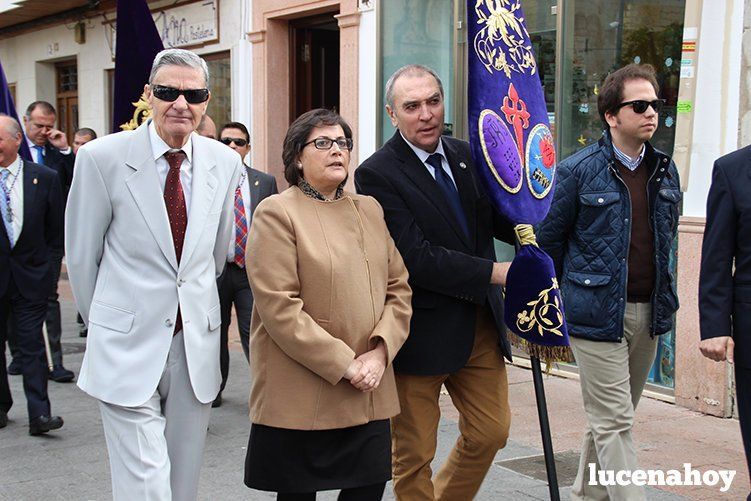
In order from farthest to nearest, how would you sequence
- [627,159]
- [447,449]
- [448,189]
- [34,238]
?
[34,238], [447,449], [627,159], [448,189]

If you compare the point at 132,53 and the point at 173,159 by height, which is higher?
the point at 132,53

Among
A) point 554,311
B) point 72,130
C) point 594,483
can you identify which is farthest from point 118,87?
point 72,130

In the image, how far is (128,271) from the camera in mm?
3773

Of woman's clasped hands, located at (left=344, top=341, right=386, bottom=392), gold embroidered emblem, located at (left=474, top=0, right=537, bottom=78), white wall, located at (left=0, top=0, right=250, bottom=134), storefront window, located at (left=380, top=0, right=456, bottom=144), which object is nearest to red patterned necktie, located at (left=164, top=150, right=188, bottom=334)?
woman's clasped hands, located at (left=344, top=341, right=386, bottom=392)

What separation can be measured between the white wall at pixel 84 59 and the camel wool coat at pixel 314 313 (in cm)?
907

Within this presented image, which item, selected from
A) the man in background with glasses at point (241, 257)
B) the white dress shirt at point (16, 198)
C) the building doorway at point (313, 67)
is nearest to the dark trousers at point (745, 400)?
the man in background with glasses at point (241, 257)

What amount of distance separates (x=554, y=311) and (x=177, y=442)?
5.07 ft

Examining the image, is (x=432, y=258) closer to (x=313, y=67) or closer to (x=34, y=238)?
(x=34, y=238)

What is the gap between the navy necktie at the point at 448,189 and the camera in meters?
4.21

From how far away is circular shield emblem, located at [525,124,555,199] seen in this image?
4.18m

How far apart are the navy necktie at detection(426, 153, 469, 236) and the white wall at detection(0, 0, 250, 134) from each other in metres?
8.62

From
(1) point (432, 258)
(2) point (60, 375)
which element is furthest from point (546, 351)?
(2) point (60, 375)

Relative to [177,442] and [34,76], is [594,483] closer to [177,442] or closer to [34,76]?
[177,442]

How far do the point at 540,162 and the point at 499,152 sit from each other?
11.3 inches
